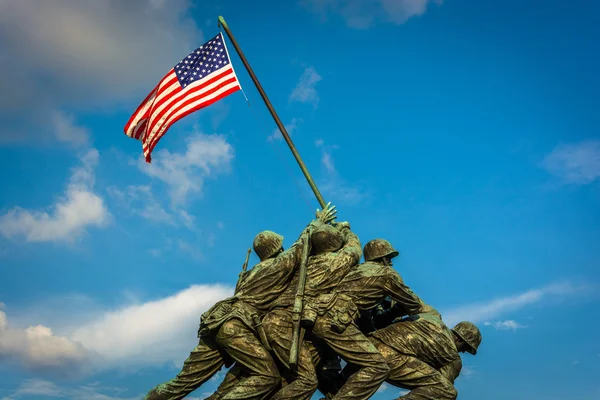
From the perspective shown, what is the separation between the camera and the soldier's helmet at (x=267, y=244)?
51.3ft

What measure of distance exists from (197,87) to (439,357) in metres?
8.19

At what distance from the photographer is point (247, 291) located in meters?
14.8

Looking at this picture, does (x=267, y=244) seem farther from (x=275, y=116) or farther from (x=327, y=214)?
(x=275, y=116)

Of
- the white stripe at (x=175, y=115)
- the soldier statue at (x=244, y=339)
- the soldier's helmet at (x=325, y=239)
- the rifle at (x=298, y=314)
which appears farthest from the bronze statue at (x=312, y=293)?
the white stripe at (x=175, y=115)

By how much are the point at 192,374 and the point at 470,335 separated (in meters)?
5.61

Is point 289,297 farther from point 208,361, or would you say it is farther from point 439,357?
point 439,357

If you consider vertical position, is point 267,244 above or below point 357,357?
above

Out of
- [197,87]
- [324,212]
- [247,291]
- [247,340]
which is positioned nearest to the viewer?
[247,340]

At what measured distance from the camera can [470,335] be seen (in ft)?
50.8

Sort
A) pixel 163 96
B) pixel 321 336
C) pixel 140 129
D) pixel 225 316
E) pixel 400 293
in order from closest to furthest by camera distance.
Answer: pixel 321 336, pixel 225 316, pixel 400 293, pixel 163 96, pixel 140 129

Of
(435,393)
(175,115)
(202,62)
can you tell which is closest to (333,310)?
(435,393)

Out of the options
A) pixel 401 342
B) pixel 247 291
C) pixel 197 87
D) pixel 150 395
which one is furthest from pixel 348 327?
pixel 197 87

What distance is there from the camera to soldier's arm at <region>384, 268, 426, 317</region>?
14562 mm

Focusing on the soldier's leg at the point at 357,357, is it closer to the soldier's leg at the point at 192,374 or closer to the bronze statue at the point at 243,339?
the bronze statue at the point at 243,339
